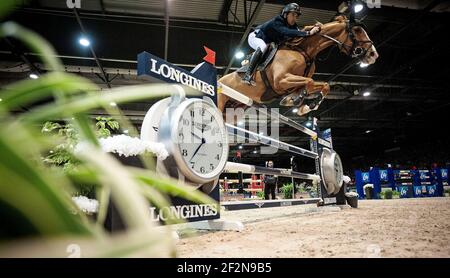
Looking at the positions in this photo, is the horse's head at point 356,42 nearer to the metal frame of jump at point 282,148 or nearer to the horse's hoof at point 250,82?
the metal frame of jump at point 282,148

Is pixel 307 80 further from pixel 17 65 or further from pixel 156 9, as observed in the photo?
pixel 17 65

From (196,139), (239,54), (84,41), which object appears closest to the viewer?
(196,139)

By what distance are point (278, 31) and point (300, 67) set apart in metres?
0.48

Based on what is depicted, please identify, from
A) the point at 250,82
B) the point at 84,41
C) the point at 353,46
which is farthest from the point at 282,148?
the point at 84,41

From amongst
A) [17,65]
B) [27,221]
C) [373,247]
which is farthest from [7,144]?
[17,65]

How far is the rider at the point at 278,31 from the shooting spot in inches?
122

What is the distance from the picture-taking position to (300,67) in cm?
320

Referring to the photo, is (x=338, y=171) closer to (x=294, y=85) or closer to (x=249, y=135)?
(x=294, y=85)

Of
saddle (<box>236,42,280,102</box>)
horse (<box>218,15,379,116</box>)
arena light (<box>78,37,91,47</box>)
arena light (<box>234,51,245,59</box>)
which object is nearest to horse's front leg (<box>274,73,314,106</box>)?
horse (<box>218,15,379,116</box>)

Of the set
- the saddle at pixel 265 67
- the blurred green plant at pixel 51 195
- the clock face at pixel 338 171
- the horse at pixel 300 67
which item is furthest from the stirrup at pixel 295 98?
the blurred green plant at pixel 51 195

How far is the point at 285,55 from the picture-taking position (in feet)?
10.4

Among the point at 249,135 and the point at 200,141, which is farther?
the point at 249,135

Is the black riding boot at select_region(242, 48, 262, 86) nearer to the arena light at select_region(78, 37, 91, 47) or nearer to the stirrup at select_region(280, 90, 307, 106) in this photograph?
the stirrup at select_region(280, 90, 307, 106)

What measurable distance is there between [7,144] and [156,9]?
19.8ft
